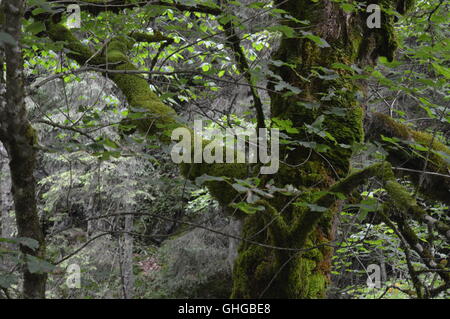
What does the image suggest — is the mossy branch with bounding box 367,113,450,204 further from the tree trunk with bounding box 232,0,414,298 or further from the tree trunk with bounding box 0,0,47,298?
the tree trunk with bounding box 0,0,47,298

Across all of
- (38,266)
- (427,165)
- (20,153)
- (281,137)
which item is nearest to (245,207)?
(38,266)

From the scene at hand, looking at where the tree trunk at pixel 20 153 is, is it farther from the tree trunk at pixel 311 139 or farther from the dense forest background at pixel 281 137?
the tree trunk at pixel 311 139

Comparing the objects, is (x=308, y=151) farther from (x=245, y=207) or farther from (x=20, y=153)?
(x=20, y=153)

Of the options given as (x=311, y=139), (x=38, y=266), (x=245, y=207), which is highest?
(x=311, y=139)

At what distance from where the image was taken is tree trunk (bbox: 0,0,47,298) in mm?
1479

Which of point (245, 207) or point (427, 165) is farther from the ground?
point (427, 165)

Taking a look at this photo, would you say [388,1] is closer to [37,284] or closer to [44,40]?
[44,40]

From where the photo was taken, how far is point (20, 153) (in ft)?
5.03

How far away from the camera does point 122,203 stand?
912 centimetres

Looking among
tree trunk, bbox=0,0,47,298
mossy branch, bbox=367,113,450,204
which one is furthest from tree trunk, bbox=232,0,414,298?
tree trunk, bbox=0,0,47,298

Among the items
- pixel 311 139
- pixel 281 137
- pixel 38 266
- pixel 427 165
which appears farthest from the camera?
pixel 427 165
